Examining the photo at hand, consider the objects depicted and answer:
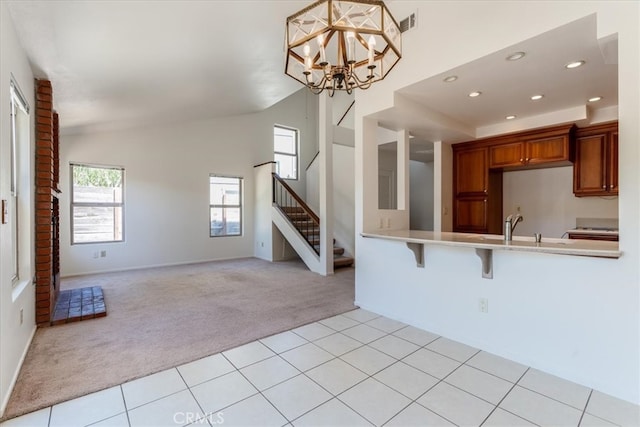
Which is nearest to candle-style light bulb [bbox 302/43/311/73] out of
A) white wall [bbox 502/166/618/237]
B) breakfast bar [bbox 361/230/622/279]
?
breakfast bar [bbox 361/230/622/279]

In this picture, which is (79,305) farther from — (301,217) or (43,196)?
(301,217)

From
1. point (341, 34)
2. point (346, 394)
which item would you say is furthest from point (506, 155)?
point (346, 394)

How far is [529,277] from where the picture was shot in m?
2.33

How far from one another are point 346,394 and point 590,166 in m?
3.96

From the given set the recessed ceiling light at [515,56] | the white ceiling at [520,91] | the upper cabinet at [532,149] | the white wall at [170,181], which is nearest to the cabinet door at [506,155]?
the upper cabinet at [532,149]

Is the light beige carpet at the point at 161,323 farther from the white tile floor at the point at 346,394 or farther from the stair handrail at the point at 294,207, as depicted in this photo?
the stair handrail at the point at 294,207

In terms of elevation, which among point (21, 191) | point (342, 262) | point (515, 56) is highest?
point (515, 56)

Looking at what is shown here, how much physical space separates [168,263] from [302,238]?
2.88 m

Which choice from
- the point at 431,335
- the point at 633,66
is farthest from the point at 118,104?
the point at 633,66

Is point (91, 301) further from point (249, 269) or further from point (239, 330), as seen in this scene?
point (249, 269)

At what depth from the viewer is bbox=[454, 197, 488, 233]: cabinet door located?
14.5ft

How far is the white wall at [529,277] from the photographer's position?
1.87 meters

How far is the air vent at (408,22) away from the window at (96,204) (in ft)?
18.0

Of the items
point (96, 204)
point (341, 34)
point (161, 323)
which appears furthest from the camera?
point (96, 204)
